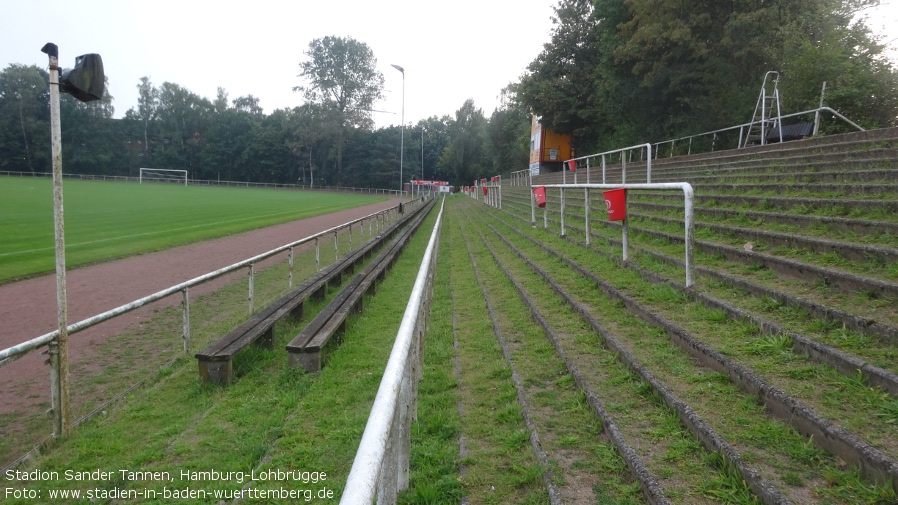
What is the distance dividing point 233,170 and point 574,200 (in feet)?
266

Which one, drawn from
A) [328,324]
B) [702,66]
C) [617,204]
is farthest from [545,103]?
[328,324]

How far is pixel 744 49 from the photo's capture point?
20.3m

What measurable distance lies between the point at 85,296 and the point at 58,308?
646 cm

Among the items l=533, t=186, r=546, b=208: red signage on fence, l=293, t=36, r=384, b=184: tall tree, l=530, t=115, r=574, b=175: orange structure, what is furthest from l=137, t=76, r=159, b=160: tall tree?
l=533, t=186, r=546, b=208: red signage on fence

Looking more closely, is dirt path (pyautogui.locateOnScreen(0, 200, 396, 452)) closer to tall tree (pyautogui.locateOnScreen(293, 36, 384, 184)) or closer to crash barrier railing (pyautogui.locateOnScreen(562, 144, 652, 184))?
crash barrier railing (pyautogui.locateOnScreen(562, 144, 652, 184))

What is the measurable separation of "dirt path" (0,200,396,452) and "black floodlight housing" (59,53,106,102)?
1944mm

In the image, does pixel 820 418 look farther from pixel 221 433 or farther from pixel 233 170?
pixel 233 170

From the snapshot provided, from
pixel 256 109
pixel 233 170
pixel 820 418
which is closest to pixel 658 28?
pixel 820 418

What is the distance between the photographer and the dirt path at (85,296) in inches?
214

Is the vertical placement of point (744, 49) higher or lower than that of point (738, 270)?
higher

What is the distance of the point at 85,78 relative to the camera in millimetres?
4156

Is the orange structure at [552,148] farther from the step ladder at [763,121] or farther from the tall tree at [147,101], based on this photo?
the tall tree at [147,101]

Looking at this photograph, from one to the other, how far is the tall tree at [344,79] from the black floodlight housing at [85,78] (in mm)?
72966

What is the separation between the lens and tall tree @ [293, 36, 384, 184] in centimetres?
7544
